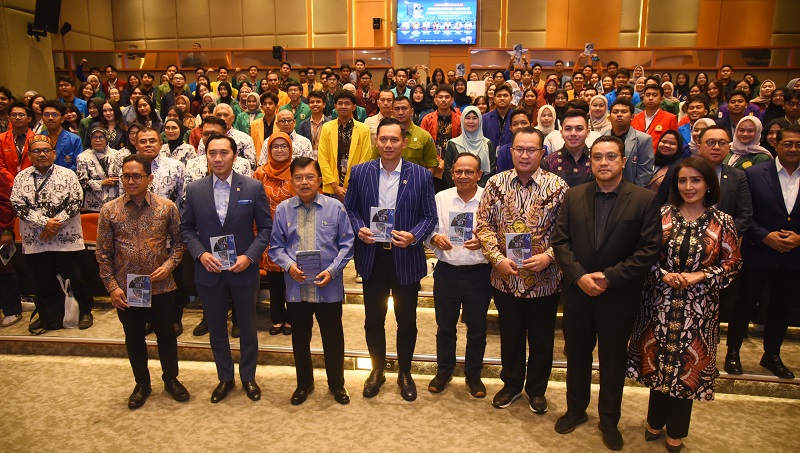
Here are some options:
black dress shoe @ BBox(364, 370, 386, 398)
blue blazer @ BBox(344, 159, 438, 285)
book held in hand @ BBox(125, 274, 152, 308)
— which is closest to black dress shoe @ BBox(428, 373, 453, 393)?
black dress shoe @ BBox(364, 370, 386, 398)

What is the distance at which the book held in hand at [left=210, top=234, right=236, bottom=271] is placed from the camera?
3.24 meters

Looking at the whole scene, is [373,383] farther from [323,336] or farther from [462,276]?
[462,276]

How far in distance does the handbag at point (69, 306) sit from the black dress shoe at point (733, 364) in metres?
5.41

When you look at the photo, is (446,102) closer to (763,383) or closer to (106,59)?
(763,383)

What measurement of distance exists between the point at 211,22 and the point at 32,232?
12.7 m

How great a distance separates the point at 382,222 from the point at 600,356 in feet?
5.03

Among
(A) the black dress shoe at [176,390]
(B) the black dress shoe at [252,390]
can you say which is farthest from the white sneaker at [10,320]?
(B) the black dress shoe at [252,390]

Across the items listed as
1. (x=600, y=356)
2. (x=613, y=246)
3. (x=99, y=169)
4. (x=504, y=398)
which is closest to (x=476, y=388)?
(x=504, y=398)

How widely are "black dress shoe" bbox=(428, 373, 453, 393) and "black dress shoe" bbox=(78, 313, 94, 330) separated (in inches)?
127

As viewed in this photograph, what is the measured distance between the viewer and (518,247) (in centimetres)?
300

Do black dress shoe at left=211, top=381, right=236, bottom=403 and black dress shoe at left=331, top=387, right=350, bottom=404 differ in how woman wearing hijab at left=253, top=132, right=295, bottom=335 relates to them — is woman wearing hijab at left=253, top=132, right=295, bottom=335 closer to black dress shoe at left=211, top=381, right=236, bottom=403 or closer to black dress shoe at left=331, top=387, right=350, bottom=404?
black dress shoe at left=211, top=381, right=236, bottom=403

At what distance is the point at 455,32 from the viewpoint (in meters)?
13.6

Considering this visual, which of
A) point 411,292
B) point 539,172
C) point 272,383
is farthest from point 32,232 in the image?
point 539,172

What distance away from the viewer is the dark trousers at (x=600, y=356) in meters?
2.84
